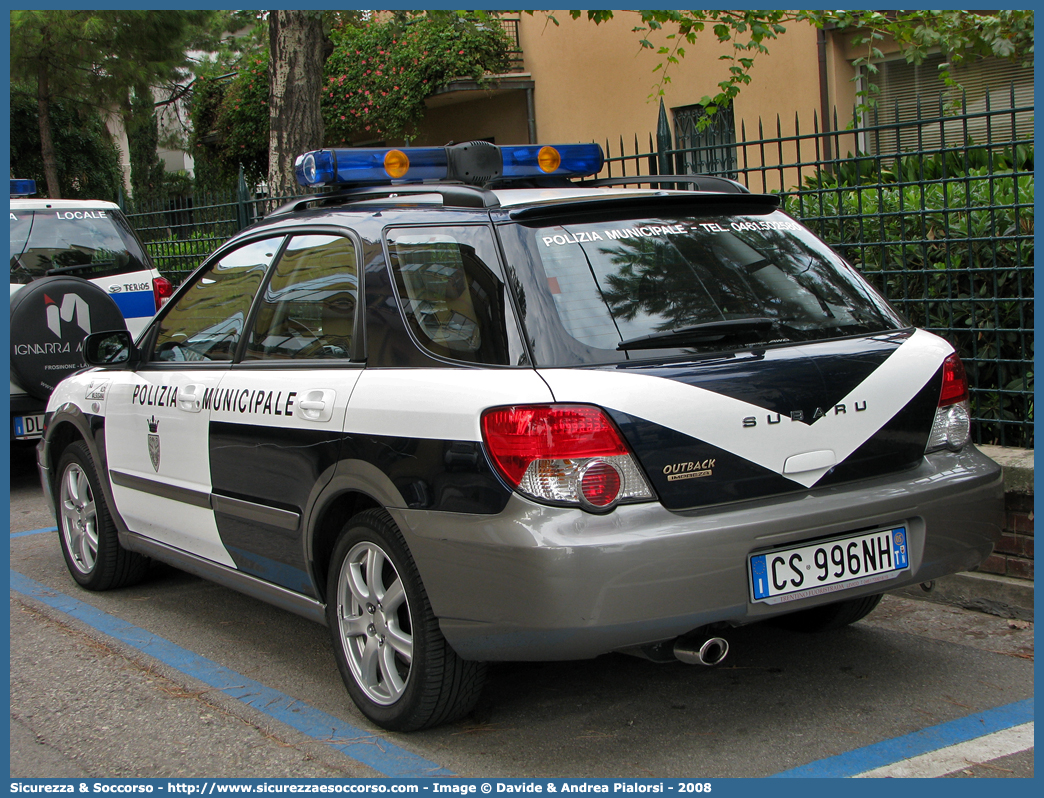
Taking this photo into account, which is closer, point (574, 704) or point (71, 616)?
point (574, 704)

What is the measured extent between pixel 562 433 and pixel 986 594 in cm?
271

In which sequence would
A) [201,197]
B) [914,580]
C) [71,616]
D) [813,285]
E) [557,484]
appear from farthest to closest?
[201,197] → [71,616] → [813,285] → [914,580] → [557,484]

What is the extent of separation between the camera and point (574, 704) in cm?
369

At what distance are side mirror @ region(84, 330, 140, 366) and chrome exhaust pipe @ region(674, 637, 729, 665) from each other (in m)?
2.90

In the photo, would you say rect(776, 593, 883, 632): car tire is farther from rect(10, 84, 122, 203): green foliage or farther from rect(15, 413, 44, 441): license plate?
rect(10, 84, 122, 203): green foliage

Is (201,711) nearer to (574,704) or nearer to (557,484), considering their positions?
(574,704)

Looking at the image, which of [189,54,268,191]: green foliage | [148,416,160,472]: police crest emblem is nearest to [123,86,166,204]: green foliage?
[189,54,268,191]: green foliage

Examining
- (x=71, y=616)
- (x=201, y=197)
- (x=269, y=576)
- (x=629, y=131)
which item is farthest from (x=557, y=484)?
(x=629, y=131)

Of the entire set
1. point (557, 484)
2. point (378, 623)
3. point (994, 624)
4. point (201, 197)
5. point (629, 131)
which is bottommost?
point (994, 624)

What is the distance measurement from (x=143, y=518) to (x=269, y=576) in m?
1.09

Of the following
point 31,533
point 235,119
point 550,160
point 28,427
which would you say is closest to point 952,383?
point 550,160

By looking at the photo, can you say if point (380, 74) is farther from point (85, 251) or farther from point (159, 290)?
point (85, 251)

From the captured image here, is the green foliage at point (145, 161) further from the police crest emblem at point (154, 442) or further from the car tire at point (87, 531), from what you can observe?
the police crest emblem at point (154, 442)

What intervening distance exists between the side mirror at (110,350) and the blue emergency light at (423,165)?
3.95 ft
